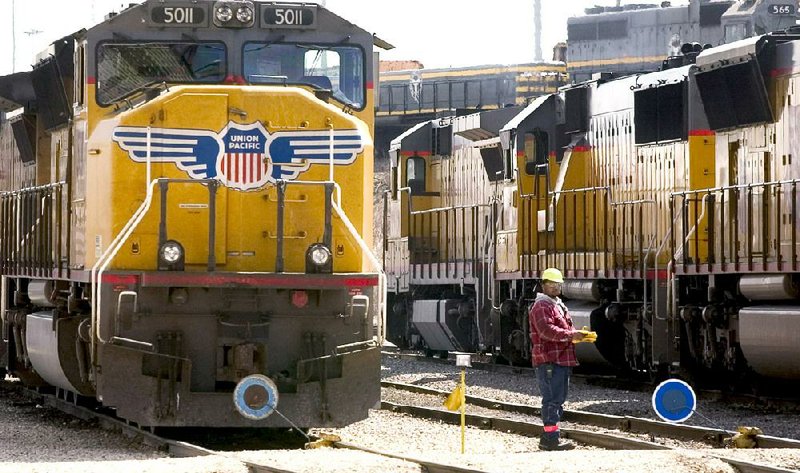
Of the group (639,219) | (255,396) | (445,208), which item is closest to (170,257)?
(255,396)

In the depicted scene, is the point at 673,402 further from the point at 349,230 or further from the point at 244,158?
the point at 244,158

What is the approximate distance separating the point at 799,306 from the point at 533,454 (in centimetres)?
576

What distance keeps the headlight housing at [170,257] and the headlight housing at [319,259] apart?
983mm

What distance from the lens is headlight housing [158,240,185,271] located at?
11.3 meters

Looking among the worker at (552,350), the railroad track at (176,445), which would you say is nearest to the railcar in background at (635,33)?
the railroad track at (176,445)

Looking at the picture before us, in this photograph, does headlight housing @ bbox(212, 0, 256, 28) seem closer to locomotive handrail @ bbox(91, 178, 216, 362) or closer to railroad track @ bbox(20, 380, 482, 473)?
locomotive handrail @ bbox(91, 178, 216, 362)

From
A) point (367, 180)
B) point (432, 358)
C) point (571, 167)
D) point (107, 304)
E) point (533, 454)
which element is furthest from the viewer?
point (432, 358)

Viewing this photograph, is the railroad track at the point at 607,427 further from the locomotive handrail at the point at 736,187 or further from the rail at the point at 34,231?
the rail at the point at 34,231

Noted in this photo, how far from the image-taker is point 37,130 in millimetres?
15156

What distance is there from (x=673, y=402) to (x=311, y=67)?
155 inches

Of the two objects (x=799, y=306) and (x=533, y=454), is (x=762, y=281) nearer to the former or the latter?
(x=799, y=306)

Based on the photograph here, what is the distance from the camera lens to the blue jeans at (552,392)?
11.2 metres

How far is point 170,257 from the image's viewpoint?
11305 mm

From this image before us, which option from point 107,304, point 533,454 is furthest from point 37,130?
point 533,454
